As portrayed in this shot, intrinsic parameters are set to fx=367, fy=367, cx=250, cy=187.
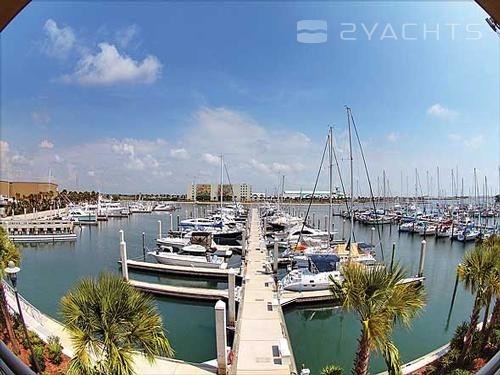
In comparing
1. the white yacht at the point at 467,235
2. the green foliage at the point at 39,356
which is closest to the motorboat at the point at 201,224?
the white yacht at the point at 467,235

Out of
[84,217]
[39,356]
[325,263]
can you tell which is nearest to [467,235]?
[325,263]

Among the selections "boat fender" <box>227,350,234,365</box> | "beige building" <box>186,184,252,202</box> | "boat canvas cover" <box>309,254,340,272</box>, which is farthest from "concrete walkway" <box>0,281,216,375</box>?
"beige building" <box>186,184,252,202</box>

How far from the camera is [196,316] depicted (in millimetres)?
15688

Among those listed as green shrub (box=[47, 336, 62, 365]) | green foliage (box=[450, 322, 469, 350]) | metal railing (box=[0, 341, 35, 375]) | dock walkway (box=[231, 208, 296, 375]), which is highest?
metal railing (box=[0, 341, 35, 375])

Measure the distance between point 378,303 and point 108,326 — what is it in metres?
4.02

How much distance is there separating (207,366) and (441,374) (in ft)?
18.4

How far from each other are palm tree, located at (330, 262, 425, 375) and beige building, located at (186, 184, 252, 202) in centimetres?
10278

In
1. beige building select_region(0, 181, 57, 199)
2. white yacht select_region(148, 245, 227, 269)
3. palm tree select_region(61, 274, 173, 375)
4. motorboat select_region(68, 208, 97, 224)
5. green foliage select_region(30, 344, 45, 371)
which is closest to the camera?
palm tree select_region(61, 274, 173, 375)

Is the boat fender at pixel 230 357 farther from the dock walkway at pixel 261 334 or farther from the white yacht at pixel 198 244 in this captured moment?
the white yacht at pixel 198 244

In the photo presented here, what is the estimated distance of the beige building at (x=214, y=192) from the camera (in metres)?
111

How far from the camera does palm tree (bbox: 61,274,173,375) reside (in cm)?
520

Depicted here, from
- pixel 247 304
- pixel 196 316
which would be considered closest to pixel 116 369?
pixel 247 304

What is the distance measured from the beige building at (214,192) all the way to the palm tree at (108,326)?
102739mm

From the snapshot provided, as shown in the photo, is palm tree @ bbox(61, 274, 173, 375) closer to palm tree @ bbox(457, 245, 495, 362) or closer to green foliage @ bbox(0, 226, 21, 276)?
green foliage @ bbox(0, 226, 21, 276)
